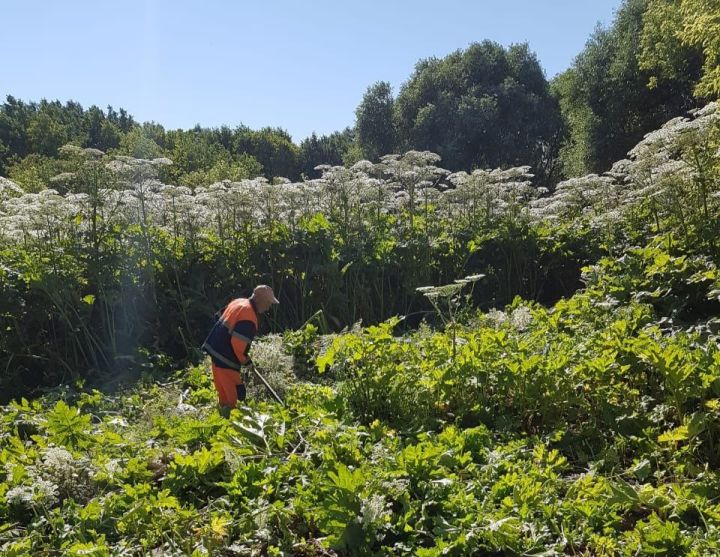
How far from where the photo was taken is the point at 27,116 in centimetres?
4531

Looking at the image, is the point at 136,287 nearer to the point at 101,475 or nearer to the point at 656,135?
the point at 101,475

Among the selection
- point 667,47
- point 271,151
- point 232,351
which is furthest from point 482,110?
point 271,151

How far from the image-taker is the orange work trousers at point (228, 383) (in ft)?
18.3

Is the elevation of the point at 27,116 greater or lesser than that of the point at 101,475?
greater

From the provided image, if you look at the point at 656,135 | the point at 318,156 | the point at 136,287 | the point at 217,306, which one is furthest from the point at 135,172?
the point at 318,156

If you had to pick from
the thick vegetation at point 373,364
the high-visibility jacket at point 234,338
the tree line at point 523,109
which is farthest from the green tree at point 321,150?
the high-visibility jacket at point 234,338

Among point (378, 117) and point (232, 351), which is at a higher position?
point (378, 117)

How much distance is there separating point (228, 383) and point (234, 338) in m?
0.47

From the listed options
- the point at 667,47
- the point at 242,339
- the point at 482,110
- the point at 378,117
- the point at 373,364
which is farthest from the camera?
the point at 378,117

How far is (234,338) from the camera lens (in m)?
5.52

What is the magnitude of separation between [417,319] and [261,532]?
22.4 ft

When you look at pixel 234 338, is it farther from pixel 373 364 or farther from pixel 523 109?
pixel 523 109

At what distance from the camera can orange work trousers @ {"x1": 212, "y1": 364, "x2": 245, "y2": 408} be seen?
558 centimetres

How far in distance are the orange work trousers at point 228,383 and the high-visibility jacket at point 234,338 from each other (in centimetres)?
5
